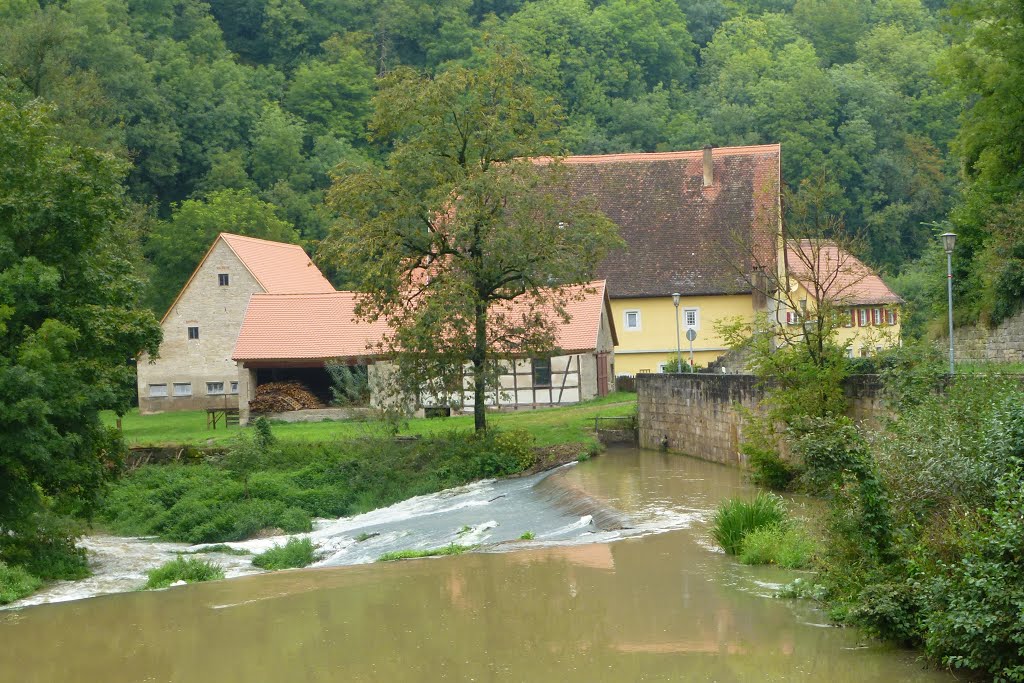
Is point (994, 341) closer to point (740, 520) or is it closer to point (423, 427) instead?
point (423, 427)

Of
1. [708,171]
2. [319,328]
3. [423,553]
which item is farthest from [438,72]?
[423,553]

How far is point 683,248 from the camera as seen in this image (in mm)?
48094

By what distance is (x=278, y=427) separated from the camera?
39031mm

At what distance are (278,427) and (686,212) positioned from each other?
18.8 m

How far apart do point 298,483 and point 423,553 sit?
9897 millimetres

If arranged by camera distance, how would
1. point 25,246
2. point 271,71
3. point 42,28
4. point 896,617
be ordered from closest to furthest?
1. point 896,617
2. point 25,246
3. point 42,28
4. point 271,71

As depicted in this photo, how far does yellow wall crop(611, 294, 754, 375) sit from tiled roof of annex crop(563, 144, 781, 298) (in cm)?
44

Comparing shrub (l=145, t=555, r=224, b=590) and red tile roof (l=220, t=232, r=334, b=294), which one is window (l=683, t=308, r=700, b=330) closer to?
red tile roof (l=220, t=232, r=334, b=294)

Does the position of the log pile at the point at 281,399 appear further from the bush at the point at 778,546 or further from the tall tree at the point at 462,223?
the bush at the point at 778,546

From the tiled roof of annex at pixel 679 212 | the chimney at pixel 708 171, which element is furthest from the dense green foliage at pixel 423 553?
the chimney at pixel 708 171

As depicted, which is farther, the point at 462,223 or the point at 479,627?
the point at 462,223

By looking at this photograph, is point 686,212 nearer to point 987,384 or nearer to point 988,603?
point 987,384

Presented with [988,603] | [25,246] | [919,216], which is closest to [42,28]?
[25,246]

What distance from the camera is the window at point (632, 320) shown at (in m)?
47.7
